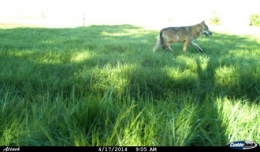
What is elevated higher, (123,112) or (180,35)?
(180,35)

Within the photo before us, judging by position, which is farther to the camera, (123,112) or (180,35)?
(180,35)

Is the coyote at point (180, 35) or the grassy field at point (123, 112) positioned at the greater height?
the coyote at point (180, 35)

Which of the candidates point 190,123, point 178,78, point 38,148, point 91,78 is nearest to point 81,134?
point 38,148

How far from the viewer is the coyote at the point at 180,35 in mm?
6512

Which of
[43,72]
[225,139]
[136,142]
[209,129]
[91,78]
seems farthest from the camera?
[43,72]

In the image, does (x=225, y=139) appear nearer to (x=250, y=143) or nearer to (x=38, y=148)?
(x=250, y=143)

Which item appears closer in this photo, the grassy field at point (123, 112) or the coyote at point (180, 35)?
the grassy field at point (123, 112)

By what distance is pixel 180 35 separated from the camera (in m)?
6.94

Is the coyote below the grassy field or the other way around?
the other way around

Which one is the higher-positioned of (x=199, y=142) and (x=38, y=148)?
(x=38, y=148)

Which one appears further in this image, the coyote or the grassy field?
the coyote

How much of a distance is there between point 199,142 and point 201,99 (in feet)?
3.45

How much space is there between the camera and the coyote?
21.4 feet

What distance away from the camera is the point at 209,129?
1696mm
